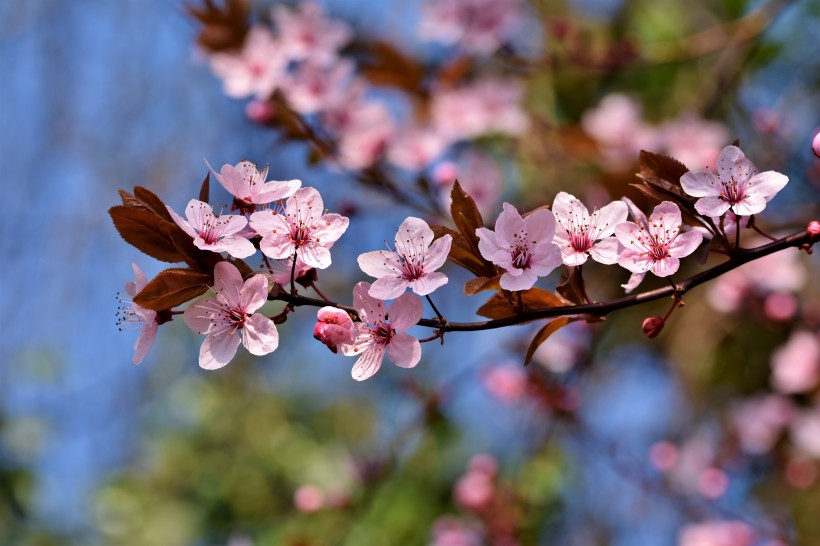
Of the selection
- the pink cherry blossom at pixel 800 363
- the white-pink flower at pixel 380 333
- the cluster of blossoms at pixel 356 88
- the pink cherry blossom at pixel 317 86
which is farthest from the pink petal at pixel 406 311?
the pink cherry blossom at pixel 800 363

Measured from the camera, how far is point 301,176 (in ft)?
8.41

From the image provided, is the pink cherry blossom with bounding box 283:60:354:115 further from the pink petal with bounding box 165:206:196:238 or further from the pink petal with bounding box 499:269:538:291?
the pink petal with bounding box 499:269:538:291

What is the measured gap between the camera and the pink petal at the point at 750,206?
75cm

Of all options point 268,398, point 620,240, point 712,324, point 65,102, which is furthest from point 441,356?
point 620,240

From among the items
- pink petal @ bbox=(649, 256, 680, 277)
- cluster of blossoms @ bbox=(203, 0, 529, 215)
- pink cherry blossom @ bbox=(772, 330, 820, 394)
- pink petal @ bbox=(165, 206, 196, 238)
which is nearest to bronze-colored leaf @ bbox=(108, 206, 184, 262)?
pink petal @ bbox=(165, 206, 196, 238)

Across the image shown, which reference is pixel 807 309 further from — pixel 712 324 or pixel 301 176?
pixel 301 176

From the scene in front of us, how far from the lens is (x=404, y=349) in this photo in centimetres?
80

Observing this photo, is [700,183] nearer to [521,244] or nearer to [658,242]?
[658,242]

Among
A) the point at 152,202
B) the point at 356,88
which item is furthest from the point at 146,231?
the point at 356,88

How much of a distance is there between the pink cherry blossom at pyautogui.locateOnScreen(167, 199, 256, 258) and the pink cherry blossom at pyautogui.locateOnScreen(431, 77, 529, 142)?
4.37ft

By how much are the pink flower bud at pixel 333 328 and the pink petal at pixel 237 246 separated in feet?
0.31

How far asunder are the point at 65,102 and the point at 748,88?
208cm

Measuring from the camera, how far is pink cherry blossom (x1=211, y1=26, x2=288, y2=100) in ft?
5.62

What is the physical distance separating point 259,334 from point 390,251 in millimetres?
162
